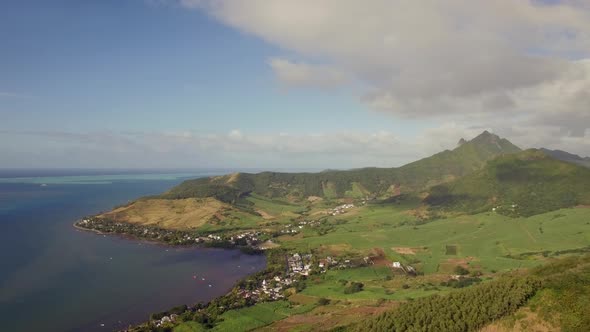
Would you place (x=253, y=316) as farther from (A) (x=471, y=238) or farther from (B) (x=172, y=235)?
(A) (x=471, y=238)

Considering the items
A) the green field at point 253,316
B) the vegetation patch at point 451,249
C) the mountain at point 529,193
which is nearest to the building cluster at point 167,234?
the green field at point 253,316

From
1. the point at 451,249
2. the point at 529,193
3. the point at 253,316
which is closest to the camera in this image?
the point at 253,316

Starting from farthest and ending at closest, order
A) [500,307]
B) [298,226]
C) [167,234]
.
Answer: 1. [298,226]
2. [167,234]
3. [500,307]

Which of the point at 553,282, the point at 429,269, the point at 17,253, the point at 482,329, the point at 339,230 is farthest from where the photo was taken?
the point at 339,230

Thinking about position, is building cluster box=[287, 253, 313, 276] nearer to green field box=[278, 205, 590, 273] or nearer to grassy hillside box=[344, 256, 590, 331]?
green field box=[278, 205, 590, 273]

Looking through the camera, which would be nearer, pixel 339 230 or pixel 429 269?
pixel 429 269

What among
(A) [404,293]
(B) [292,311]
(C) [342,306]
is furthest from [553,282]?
(B) [292,311]

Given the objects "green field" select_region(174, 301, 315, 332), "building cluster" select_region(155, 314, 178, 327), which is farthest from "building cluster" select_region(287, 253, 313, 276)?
"building cluster" select_region(155, 314, 178, 327)

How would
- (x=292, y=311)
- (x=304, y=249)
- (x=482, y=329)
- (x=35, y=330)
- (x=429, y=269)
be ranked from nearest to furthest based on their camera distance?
(x=482, y=329)
(x=35, y=330)
(x=292, y=311)
(x=429, y=269)
(x=304, y=249)

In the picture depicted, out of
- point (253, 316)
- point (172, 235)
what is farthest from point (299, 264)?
point (172, 235)

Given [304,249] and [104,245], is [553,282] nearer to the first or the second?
[304,249]
